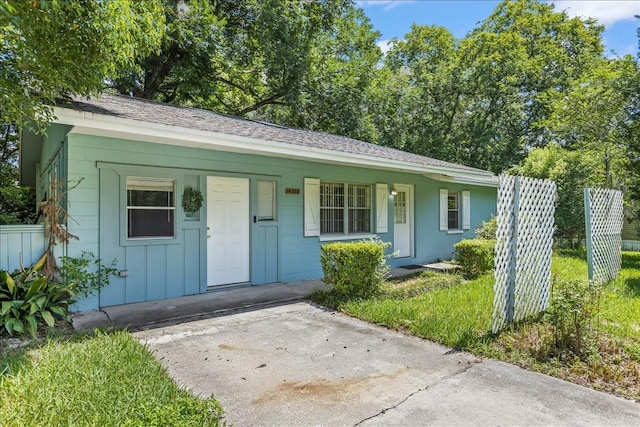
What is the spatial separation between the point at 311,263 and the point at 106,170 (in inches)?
162

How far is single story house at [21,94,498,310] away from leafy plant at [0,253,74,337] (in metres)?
0.52

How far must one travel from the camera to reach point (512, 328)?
439 centimetres

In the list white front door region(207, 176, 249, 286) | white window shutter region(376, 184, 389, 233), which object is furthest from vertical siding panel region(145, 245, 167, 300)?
white window shutter region(376, 184, 389, 233)

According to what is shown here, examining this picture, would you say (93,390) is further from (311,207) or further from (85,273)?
(311,207)

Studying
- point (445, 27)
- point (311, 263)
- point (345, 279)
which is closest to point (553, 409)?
point (345, 279)

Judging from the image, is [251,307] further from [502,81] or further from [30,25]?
[502,81]

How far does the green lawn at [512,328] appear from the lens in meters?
3.45

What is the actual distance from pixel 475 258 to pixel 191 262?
18.8 ft

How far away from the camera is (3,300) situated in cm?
434

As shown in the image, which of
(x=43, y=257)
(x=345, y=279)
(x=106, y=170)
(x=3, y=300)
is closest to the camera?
(x=3, y=300)

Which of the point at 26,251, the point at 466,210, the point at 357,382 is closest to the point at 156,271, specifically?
the point at 26,251

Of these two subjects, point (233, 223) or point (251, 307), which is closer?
point (251, 307)

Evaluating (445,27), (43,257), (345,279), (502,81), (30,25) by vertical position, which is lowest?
(345,279)

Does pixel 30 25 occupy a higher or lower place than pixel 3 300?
higher
